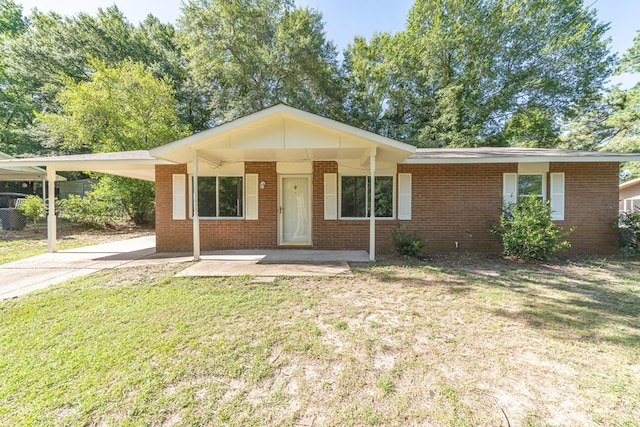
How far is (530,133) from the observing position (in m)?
17.2

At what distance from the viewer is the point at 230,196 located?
8.24 m

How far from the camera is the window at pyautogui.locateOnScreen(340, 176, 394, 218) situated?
316 inches

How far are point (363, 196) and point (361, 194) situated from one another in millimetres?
85

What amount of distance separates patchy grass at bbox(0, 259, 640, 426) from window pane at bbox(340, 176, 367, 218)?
357 cm

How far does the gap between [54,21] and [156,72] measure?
319 inches

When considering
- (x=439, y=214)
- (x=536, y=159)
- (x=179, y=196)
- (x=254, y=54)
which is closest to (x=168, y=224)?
(x=179, y=196)

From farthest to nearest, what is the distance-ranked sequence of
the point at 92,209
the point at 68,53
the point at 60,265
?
the point at 68,53, the point at 92,209, the point at 60,265

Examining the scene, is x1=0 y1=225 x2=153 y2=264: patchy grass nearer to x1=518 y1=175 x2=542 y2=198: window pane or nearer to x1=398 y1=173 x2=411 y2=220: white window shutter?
x1=398 y1=173 x2=411 y2=220: white window shutter

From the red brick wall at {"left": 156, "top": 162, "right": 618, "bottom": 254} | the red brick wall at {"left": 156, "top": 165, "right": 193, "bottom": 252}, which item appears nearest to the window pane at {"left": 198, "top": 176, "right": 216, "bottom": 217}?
the red brick wall at {"left": 156, "top": 162, "right": 618, "bottom": 254}

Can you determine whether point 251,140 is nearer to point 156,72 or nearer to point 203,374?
point 203,374

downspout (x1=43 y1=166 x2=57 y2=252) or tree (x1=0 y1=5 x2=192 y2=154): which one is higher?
tree (x1=0 y1=5 x2=192 y2=154)

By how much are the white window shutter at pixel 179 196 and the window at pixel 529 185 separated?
9807 millimetres

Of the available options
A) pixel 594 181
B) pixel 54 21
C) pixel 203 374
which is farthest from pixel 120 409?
pixel 54 21

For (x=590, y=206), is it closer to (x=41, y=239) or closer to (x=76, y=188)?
(x=41, y=239)
